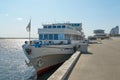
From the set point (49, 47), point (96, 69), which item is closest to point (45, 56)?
point (49, 47)

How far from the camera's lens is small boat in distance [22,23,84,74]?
19688 millimetres

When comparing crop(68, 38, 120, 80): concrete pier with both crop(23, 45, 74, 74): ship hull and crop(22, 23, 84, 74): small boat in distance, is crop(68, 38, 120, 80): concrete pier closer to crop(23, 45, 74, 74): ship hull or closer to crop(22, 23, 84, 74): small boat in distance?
crop(23, 45, 74, 74): ship hull

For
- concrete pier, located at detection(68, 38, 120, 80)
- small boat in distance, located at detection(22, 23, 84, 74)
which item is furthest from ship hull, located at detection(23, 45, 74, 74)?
concrete pier, located at detection(68, 38, 120, 80)

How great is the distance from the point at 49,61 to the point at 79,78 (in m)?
11.9

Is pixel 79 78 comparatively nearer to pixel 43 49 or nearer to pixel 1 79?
pixel 43 49

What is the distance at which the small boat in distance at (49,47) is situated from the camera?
19.7 metres

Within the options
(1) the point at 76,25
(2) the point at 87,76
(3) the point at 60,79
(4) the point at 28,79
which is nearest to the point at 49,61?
(4) the point at 28,79

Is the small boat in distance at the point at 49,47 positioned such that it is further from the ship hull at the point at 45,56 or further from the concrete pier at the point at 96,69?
the concrete pier at the point at 96,69

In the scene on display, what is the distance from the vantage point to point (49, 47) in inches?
822

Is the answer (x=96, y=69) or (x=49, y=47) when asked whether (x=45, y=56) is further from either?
(x=96, y=69)

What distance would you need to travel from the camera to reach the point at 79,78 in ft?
31.5

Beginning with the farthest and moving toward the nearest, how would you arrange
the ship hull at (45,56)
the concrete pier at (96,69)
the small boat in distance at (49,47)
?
1. the small boat in distance at (49,47)
2. the ship hull at (45,56)
3. the concrete pier at (96,69)

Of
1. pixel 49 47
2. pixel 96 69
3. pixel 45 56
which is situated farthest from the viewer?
pixel 49 47

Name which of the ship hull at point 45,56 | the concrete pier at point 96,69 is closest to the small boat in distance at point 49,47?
the ship hull at point 45,56
